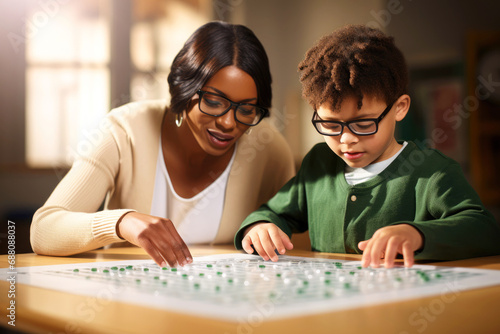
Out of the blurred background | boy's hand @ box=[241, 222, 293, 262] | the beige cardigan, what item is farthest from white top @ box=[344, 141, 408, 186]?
the blurred background

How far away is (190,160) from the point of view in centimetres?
153

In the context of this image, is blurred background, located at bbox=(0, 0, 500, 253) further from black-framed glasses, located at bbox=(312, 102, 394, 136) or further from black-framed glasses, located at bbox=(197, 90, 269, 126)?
black-framed glasses, located at bbox=(312, 102, 394, 136)

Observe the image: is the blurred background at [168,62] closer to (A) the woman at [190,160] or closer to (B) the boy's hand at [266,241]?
(A) the woman at [190,160]

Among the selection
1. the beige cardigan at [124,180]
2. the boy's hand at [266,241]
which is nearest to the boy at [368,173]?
the boy's hand at [266,241]

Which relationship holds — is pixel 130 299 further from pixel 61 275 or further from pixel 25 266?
pixel 25 266

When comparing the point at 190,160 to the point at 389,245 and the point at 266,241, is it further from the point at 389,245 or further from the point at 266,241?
the point at 389,245

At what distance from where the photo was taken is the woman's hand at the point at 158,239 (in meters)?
0.91

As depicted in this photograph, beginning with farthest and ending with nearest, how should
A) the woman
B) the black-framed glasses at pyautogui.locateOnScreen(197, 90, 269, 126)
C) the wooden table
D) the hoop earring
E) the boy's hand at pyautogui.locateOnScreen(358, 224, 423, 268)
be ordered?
the hoop earring
the black-framed glasses at pyautogui.locateOnScreen(197, 90, 269, 126)
the woman
the boy's hand at pyautogui.locateOnScreen(358, 224, 423, 268)
the wooden table

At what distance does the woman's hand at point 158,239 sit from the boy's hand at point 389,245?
0.29 m

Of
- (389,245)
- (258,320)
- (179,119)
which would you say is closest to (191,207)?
(179,119)

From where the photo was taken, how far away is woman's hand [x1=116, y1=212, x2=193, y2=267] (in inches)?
35.7

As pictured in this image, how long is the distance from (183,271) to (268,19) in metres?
2.67

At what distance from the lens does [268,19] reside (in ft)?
10.7

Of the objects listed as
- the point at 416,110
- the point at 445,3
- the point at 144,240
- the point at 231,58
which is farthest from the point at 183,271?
the point at 445,3
